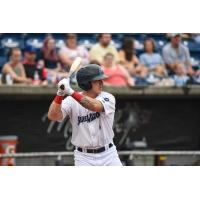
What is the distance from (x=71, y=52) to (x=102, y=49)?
0.44 m

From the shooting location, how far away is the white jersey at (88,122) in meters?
5.02

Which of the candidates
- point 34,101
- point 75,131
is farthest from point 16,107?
point 75,131

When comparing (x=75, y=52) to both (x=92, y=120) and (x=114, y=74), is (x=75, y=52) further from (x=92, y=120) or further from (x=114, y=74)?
(x=92, y=120)

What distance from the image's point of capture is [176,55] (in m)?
9.44

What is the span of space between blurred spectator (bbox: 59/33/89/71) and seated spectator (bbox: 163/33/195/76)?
1.25 meters

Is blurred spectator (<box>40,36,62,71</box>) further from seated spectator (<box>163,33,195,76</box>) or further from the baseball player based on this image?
the baseball player

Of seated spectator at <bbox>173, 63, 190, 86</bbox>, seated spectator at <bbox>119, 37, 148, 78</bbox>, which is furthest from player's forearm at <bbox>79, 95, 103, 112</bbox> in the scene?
seated spectator at <bbox>173, 63, 190, 86</bbox>

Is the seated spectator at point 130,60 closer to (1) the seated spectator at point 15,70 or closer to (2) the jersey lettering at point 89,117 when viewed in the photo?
(1) the seated spectator at point 15,70

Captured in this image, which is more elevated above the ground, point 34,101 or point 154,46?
point 154,46

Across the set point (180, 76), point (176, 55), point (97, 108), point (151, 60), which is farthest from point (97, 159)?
point (176, 55)

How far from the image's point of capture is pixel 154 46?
946 centimetres

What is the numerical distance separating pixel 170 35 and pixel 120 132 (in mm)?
1658

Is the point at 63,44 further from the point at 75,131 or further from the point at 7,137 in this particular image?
the point at 75,131

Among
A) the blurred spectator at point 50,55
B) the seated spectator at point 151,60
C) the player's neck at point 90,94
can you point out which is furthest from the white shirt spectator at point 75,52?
the player's neck at point 90,94
